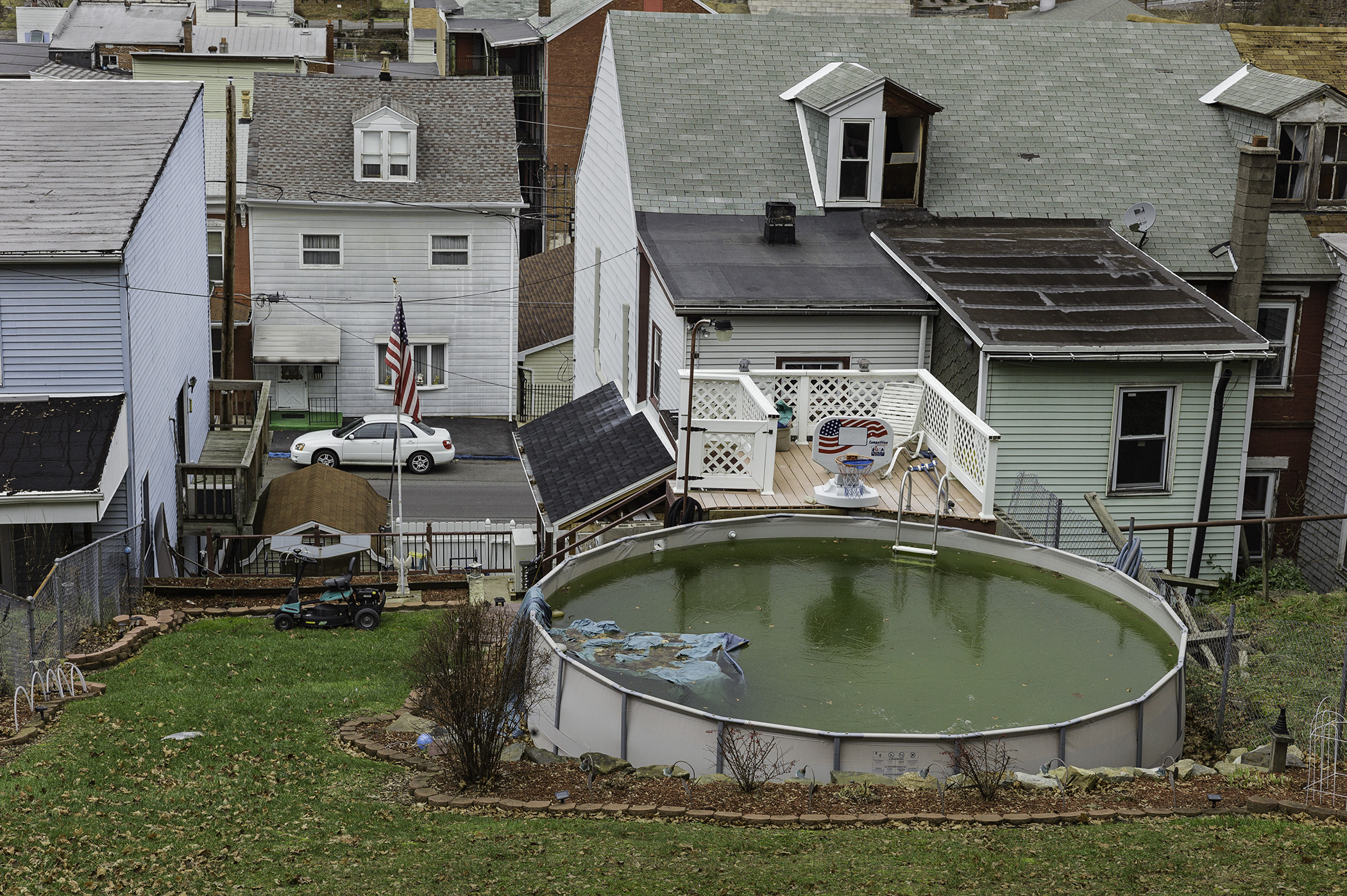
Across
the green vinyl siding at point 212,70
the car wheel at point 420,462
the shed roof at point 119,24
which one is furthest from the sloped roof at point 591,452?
the shed roof at point 119,24

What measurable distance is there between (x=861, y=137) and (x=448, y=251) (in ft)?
60.3

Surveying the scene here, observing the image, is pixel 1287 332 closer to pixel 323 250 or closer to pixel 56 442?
pixel 56 442

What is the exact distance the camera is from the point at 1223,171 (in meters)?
27.0

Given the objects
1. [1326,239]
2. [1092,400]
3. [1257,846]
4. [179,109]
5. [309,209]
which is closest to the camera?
[1257,846]

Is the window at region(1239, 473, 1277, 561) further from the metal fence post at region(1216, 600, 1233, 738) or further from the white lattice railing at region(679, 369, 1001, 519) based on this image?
the metal fence post at region(1216, 600, 1233, 738)

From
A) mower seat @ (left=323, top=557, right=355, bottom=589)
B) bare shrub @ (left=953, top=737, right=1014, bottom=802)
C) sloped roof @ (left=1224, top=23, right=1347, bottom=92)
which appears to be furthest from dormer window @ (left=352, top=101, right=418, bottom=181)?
bare shrub @ (left=953, top=737, right=1014, bottom=802)

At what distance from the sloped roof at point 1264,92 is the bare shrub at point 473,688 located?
20.0 meters

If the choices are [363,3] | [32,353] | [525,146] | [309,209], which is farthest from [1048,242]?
[363,3]

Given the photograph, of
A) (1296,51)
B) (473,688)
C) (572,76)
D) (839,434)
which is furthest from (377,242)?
(473,688)

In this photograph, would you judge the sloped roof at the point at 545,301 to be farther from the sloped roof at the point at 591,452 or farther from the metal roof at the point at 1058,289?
the metal roof at the point at 1058,289

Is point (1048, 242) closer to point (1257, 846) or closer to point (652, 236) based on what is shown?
point (652, 236)

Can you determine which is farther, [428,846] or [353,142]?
[353,142]

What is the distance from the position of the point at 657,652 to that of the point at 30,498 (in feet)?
27.7

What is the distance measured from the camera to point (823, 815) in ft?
39.3
